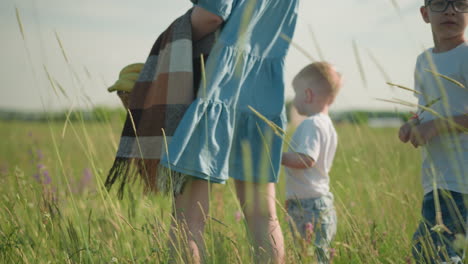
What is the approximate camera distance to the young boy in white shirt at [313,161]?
82.7 inches

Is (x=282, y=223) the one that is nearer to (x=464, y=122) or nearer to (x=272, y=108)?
(x=272, y=108)

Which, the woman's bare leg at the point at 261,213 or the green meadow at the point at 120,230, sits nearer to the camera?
the green meadow at the point at 120,230

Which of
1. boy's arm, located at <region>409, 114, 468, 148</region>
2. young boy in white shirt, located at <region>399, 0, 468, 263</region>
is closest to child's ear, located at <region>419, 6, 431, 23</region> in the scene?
young boy in white shirt, located at <region>399, 0, 468, 263</region>

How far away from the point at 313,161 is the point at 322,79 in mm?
497

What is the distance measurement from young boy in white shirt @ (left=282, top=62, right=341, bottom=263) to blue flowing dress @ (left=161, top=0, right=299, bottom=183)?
369 millimetres

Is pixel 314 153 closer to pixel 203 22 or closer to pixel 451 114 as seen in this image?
pixel 451 114

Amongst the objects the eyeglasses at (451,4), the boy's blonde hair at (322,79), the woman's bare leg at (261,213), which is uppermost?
the eyeglasses at (451,4)

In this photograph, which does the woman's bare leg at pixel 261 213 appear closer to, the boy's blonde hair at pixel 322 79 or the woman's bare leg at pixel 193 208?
the woman's bare leg at pixel 193 208

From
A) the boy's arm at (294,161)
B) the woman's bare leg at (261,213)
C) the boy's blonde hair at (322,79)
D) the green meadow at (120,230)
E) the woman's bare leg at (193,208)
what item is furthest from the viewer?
the boy's blonde hair at (322,79)

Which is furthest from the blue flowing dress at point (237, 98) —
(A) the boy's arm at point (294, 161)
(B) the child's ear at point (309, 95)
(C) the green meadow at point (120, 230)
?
(B) the child's ear at point (309, 95)

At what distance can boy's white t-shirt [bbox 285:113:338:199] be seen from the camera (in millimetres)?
2121

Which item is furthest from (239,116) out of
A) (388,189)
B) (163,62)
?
(388,189)

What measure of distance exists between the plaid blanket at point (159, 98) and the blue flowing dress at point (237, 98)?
7 cm

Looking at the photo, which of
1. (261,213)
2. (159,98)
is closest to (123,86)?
(159,98)
